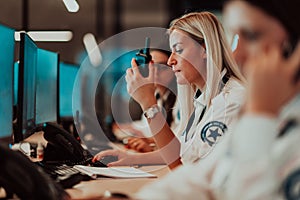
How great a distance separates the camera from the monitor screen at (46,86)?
97.5 inches

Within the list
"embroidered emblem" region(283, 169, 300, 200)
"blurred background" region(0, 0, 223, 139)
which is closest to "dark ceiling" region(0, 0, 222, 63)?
"blurred background" region(0, 0, 223, 139)

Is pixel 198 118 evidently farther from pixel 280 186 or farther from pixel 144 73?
pixel 280 186

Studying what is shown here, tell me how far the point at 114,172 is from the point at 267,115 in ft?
4.50

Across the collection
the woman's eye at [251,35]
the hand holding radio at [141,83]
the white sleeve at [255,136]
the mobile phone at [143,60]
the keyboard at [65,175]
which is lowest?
the keyboard at [65,175]

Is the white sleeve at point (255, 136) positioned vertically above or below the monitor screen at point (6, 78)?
above

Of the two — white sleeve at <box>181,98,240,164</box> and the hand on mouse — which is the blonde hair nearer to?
white sleeve at <box>181,98,240,164</box>

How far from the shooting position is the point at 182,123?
249 cm

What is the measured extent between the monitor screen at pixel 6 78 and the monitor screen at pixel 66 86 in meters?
1.70

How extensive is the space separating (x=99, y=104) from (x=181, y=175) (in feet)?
19.7

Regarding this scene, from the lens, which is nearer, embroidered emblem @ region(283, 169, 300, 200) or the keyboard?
embroidered emblem @ region(283, 169, 300, 200)

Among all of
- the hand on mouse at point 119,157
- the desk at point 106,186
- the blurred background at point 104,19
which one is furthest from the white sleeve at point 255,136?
the blurred background at point 104,19

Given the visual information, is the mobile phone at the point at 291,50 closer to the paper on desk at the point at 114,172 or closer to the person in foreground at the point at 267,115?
the person in foreground at the point at 267,115

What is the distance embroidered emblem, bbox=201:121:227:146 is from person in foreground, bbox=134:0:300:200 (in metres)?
1.03

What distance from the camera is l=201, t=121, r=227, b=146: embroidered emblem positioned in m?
2.03
